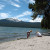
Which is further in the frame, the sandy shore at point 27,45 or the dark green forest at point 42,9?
the dark green forest at point 42,9

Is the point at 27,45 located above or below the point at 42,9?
below

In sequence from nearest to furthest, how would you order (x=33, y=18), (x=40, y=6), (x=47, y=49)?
(x=47, y=49)
(x=40, y=6)
(x=33, y=18)

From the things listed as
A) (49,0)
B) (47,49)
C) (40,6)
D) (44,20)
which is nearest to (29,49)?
(47,49)

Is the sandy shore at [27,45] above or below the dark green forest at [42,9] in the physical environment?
below

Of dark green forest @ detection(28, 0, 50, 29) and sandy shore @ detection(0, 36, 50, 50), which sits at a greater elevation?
dark green forest @ detection(28, 0, 50, 29)

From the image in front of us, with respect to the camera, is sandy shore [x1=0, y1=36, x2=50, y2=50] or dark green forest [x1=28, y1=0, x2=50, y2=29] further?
dark green forest [x1=28, y1=0, x2=50, y2=29]

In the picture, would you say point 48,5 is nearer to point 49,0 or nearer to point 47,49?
point 49,0

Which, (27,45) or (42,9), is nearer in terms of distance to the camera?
(27,45)

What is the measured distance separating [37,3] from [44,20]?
5.58 metres

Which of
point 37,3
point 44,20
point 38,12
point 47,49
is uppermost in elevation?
point 37,3

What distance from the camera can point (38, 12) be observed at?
86.2 ft

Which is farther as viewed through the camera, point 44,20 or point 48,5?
point 44,20

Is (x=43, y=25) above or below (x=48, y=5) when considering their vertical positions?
below

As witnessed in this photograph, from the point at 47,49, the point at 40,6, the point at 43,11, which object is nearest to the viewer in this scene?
the point at 47,49
